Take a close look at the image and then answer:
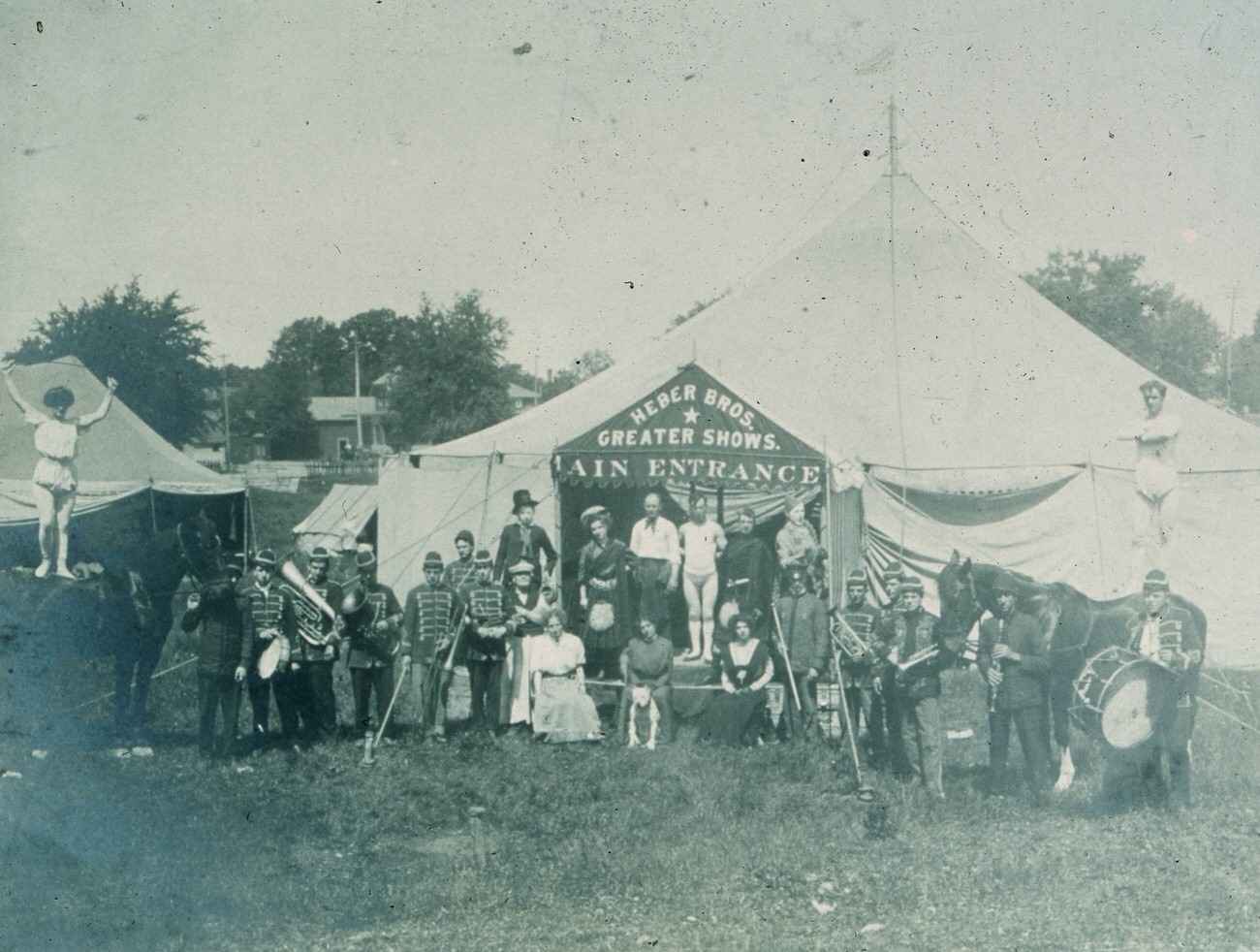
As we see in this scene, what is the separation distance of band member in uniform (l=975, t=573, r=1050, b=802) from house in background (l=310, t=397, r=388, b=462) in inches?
1845

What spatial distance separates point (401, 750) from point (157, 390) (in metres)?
21.5

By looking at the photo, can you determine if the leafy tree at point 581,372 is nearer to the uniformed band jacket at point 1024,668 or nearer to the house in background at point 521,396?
the house in background at point 521,396

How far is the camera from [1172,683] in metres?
6.04

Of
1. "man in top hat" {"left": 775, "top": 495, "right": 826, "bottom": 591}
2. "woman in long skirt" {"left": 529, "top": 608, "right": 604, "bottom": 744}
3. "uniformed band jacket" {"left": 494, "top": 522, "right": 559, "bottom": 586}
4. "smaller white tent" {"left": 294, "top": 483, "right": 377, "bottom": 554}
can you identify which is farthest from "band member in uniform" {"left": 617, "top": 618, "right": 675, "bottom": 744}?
"smaller white tent" {"left": 294, "top": 483, "right": 377, "bottom": 554}

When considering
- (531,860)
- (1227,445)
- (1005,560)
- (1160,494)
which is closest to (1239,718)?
(1160,494)

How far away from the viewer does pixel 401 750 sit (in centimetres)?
728

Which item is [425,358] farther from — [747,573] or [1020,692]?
[1020,692]

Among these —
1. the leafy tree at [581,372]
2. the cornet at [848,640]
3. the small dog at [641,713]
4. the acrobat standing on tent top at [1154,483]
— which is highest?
the leafy tree at [581,372]

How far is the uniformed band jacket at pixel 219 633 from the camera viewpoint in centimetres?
713

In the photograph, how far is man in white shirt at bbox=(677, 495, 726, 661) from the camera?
30.5ft

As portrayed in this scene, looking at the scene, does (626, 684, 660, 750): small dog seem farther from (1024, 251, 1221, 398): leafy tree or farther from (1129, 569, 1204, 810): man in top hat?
(1024, 251, 1221, 398): leafy tree

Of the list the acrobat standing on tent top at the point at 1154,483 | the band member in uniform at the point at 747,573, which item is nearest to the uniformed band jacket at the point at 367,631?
the band member in uniform at the point at 747,573

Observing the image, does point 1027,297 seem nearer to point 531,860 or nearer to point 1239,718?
point 1239,718

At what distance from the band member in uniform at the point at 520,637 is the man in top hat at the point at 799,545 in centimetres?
191
